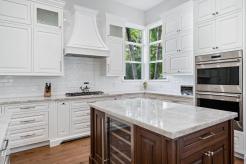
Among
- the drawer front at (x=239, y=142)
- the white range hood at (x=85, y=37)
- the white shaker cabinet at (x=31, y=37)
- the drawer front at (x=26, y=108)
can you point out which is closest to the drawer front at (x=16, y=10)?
the white shaker cabinet at (x=31, y=37)

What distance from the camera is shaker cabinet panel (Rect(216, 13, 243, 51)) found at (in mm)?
2482

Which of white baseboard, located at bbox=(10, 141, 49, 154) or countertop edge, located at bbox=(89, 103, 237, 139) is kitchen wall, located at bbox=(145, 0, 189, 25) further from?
white baseboard, located at bbox=(10, 141, 49, 154)

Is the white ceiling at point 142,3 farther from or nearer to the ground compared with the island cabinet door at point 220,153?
farther from the ground

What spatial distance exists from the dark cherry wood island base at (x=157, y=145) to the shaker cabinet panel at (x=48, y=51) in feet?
5.93

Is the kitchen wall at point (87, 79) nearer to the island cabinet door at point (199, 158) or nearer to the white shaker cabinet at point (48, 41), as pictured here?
the white shaker cabinet at point (48, 41)

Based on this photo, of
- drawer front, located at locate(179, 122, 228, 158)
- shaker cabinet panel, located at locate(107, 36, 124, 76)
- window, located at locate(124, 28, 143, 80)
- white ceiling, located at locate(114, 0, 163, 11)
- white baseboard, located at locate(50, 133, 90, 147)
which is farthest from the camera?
window, located at locate(124, 28, 143, 80)

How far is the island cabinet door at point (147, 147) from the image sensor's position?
122cm

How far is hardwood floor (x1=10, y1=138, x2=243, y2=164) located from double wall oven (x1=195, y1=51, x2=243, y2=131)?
0.88m

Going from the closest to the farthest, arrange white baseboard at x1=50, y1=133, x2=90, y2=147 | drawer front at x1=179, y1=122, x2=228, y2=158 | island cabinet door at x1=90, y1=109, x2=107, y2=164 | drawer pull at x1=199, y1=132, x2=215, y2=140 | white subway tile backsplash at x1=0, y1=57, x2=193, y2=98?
drawer front at x1=179, y1=122, x2=228, y2=158
drawer pull at x1=199, y1=132, x2=215, y2=140
island cabinet door at x1=90, y1=109, x2=107, y2=164
white baseboard at x1=50, y1=133, x2=90, y2=147
white subway tile backsplash at x1=0, y1=57, x2=193, y2=98

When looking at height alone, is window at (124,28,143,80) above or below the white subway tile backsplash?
above

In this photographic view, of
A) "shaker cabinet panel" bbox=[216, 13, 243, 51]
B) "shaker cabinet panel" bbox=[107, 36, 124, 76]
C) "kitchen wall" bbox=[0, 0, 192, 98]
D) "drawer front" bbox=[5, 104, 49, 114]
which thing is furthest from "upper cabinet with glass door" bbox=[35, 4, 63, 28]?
"shaker cabinet panel" bbox=[216, 13, 243, 51]

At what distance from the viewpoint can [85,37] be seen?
3.66m

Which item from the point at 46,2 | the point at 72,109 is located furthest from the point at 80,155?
the point at 46,2

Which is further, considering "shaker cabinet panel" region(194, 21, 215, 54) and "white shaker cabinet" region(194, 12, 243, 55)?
"shaker cabinet panel" region(194, 21, 215, 54)
